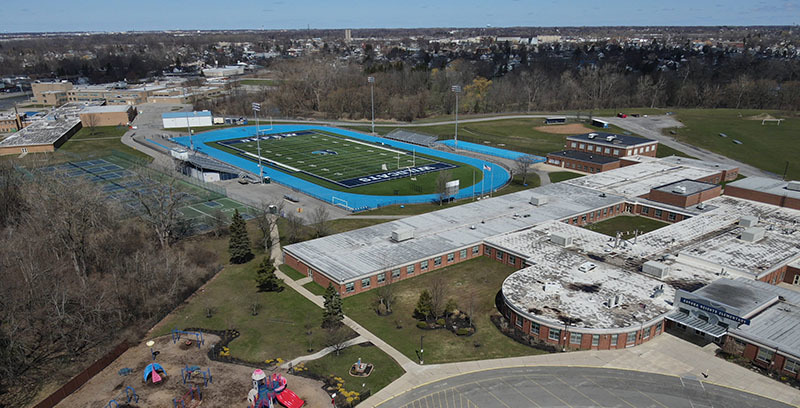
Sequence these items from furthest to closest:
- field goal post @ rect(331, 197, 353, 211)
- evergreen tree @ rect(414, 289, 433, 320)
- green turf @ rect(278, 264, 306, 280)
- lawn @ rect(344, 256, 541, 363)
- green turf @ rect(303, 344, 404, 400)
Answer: field goal post @ rect(331, 197, 353, 211) → green turf @ rect(278, 264, 306, 280) → evergreen tree @ rect(414, 289, 433, 320) → lawn @ rect(344, 256, 541, 363) → green turf @ rect(303, 344, 404, 400)

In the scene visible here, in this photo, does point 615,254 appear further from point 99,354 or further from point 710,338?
point 99,354

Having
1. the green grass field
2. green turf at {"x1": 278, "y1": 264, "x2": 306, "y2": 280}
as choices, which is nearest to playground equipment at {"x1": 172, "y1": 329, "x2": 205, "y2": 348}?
green turf at {"x1": 278, "y1": 264, "x2": 306, "y2": 280}

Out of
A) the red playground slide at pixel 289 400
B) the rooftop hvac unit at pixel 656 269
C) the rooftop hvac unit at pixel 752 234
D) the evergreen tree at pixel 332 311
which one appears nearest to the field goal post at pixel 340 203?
the evergreen tree at pixel 332 311

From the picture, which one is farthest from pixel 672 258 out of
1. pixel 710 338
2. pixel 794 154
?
pixel 794 154

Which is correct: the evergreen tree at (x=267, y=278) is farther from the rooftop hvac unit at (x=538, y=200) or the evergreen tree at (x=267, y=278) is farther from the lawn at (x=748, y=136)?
the lawn at (x=748, y=136)

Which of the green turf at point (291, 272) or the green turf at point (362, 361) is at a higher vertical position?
the green turf at point (362, 361)

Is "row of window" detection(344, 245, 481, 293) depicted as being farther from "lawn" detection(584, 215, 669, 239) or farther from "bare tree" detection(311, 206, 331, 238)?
"lawn" detection(584, 215, 669, 239)
